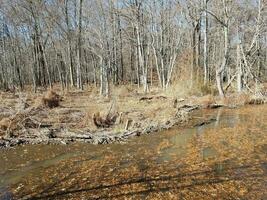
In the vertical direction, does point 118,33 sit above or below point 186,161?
above

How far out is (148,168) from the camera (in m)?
9.29

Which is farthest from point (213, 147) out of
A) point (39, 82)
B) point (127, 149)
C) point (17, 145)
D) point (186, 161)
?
point (39, 82)

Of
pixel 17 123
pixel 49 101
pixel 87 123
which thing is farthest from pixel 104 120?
pixel 49 101

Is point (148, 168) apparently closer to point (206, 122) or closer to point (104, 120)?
point (104, 120)

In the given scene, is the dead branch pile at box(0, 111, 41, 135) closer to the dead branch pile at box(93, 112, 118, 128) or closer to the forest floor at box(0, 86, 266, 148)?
the forest floor at box(0, 86, 266, 148)

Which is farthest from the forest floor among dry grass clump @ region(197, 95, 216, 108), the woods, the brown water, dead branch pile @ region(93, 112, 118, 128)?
the woods

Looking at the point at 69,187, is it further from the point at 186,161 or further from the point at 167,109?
the point at 167,109

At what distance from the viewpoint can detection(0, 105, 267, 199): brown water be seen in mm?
7605

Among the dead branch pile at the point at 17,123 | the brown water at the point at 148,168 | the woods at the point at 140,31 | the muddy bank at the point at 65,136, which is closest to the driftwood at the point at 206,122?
the brown water at the point at 148,168

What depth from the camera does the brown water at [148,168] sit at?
25.0 ft

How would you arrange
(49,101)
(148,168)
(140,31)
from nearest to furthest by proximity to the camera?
(148,168)
(49,101)
(140,31)

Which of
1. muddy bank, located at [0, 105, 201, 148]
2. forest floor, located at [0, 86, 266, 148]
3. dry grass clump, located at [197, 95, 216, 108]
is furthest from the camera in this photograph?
dry grass clump, located at [197, 95, 216, 108]

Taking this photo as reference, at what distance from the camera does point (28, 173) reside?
369 inches

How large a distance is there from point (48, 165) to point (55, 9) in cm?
3677
